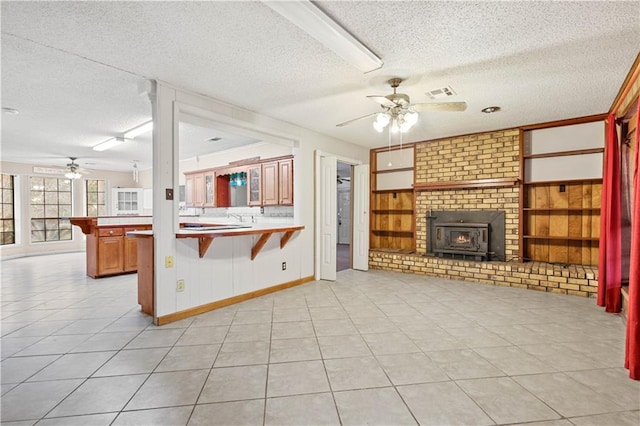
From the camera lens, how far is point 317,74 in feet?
9.55

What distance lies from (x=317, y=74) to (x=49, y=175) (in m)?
9.12

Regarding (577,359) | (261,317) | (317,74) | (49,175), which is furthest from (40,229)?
(577,359)

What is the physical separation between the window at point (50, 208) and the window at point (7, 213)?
37cm

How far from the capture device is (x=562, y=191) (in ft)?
14.9

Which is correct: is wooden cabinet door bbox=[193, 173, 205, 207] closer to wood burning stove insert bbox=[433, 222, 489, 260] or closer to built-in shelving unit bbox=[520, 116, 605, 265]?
wood burning stove insert bbox=[433, 222, 489, 260]

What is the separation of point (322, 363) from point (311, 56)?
99.9 inches

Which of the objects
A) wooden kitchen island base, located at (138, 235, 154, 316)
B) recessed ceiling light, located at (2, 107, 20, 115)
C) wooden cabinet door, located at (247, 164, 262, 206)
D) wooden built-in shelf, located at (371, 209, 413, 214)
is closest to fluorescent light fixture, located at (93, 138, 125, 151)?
recessed ceiling light, located at (2, 107, 20, 115)

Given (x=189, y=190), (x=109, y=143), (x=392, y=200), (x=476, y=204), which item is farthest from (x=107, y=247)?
(x=476, y=204)

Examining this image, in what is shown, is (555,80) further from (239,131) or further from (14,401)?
(14,401)

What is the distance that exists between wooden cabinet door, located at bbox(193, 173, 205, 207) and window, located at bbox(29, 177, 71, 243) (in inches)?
181

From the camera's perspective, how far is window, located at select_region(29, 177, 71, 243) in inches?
318

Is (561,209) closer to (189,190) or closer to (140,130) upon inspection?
(140,130)

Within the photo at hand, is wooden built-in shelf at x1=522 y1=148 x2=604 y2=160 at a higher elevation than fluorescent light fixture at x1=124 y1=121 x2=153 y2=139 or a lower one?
lower

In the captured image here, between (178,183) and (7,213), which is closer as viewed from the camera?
(178,183)
